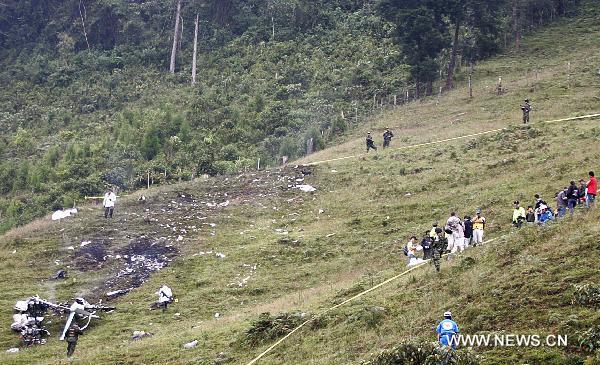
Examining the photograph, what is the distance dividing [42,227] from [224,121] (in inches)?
1033

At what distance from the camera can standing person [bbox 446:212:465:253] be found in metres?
29.0

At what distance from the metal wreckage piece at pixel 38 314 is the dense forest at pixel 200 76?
69.6 ft

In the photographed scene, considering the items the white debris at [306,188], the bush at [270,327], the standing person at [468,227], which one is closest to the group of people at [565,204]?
the standing person at [468,227]

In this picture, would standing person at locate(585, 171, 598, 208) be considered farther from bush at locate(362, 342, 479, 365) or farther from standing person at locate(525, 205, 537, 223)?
bush at locate(362, 342, 479, 365)

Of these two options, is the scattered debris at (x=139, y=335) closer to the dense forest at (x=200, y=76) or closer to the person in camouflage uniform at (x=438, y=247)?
the person in camouflage uniform at (x=438, y=247)

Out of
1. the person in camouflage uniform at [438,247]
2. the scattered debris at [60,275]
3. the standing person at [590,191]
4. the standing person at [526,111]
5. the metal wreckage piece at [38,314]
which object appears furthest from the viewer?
the standing person at [526,111]

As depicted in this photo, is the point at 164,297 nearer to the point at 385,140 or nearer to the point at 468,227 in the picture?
the point at 468,227

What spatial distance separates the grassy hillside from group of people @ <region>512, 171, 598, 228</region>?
110 centimetres

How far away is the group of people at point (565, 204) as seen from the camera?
27859 millimetres

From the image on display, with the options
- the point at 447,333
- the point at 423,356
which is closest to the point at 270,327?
the point at 447,333

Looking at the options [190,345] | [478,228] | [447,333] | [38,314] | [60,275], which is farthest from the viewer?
[60,275]

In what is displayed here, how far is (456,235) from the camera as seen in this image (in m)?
29.2

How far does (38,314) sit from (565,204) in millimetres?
19669

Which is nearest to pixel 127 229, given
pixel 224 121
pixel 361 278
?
pixel 361 278
